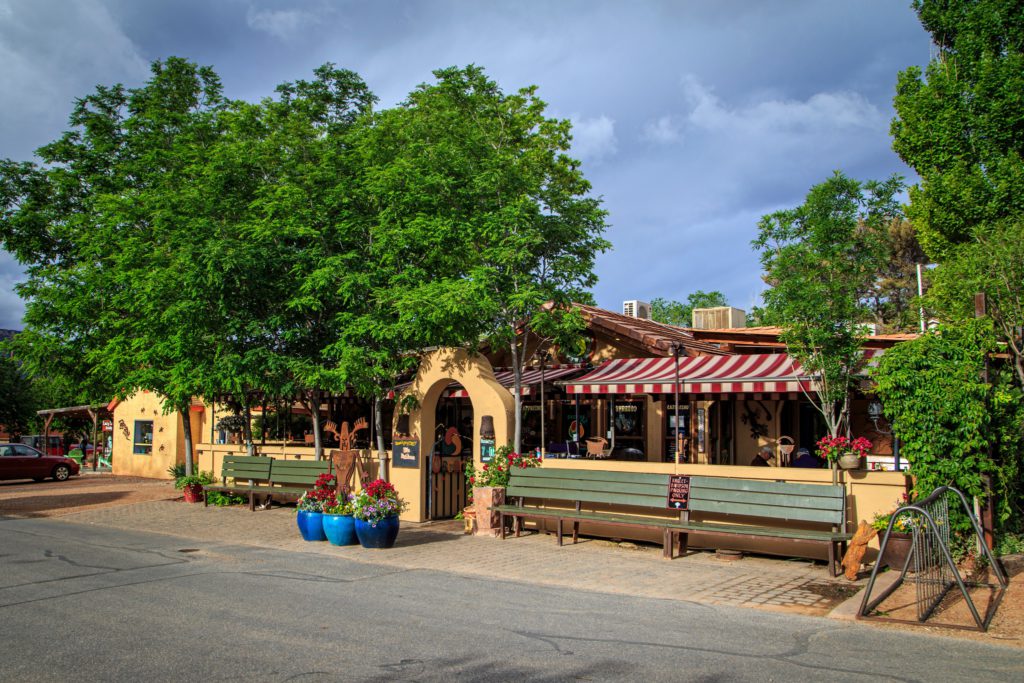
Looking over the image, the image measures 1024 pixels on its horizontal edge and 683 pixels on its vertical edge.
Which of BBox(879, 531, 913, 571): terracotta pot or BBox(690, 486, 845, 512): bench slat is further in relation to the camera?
BBox(690, 486, 845, 512): bench slat

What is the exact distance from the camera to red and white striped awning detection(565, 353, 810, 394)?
1300 cm

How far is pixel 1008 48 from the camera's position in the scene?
16.8m

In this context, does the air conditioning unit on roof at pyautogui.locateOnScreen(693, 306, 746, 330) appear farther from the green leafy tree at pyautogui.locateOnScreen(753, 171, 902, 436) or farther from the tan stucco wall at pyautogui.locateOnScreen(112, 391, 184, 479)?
the tan stucco wall at pyautogui.locateOnScreen(112, 391, 184, 479)

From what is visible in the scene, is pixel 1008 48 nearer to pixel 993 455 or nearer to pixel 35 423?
pixel 993 455

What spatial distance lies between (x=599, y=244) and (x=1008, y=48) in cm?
1071

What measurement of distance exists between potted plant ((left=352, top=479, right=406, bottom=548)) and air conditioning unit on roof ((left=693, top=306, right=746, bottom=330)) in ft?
47.4

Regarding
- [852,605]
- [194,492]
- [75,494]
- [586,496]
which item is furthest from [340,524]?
[75,494]

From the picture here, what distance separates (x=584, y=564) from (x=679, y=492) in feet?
5.74

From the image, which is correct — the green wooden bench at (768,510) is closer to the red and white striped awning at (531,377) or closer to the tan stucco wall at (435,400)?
the tan stucco wall at (435,400)

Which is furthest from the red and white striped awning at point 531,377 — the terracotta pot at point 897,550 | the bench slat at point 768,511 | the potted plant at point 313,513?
the terracotta pot at point 897,550

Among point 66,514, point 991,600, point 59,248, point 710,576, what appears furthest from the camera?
point 59,248

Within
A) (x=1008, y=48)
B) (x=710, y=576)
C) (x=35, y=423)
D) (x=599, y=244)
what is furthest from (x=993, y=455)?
(x=35, y=423)

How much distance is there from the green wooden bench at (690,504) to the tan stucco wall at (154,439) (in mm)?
20369

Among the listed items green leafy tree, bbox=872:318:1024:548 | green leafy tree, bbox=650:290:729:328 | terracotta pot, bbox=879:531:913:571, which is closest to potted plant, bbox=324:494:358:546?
terracotta pot, bbox=879:531:913:571
